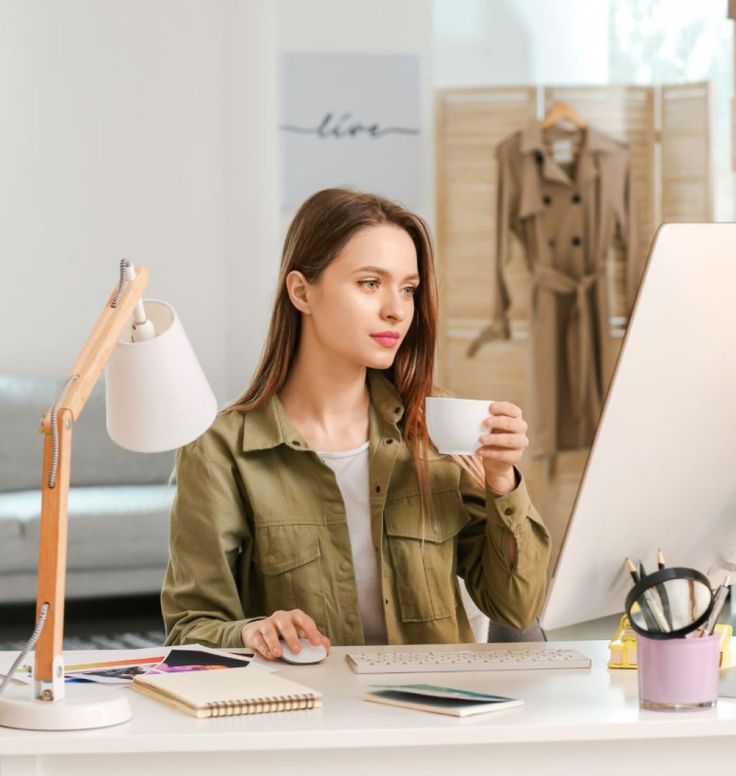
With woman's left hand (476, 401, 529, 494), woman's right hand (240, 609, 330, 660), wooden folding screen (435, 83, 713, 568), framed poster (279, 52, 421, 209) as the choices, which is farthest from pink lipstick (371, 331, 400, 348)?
framed poster (279, 52, 421, 209)

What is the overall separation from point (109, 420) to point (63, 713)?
11.6 inches

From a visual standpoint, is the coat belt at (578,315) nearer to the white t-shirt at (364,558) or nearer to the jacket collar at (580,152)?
the jacket collar at (580,152)

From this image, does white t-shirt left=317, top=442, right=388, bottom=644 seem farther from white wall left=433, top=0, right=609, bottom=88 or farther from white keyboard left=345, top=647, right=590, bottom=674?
white wall left=433, top=0, right=609, bottom=88

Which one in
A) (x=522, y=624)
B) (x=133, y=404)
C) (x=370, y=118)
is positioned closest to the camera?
(x=133, y=404)

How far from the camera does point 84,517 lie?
14.6ft

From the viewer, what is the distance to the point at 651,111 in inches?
209

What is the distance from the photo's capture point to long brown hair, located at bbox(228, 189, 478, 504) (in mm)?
1701

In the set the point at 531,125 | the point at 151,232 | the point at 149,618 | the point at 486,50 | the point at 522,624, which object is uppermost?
the point at 486,50

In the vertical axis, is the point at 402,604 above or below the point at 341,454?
below

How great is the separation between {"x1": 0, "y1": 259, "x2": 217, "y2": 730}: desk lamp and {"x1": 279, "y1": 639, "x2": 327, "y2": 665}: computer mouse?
243mm

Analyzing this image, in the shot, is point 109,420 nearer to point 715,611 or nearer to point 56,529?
point 56,529

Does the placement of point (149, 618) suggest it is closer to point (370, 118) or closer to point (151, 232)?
point (151, 232)

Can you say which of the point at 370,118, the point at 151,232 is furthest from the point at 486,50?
the point at 151,232

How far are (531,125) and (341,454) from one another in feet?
12.4
